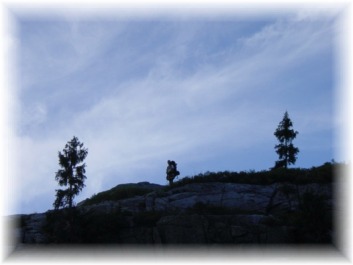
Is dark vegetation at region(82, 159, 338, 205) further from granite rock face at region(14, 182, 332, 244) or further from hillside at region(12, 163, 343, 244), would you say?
hillside at region(12, 163, 343, 244)

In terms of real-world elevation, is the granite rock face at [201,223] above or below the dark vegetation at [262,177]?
below

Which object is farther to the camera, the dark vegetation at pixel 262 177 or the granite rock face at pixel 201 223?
the dark vegetation at pixel 262 177

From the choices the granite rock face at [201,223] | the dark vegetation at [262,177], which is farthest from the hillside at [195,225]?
the dark vegetation at [262,177]

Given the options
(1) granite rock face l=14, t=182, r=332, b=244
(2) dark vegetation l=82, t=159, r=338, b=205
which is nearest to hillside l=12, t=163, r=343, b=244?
(1) granite rock face l=14, t=182, r=332, b=244

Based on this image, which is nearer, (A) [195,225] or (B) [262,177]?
(A) [195,225]

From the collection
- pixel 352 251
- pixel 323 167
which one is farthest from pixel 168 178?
pixel 352 251

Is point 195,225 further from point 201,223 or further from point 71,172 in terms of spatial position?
point 71,172

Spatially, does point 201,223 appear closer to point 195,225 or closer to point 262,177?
point 195,225

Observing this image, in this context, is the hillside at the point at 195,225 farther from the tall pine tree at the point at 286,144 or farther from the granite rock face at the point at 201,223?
the tall pine tree at the point at 286,144

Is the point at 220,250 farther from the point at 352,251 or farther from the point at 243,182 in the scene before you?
the point at 243,182

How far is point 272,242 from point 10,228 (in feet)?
42.2

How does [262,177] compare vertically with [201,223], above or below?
above

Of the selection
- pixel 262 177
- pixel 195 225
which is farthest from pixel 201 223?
pixel 262 177

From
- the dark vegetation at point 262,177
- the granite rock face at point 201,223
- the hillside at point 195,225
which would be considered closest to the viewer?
the hillside at point 195,225
